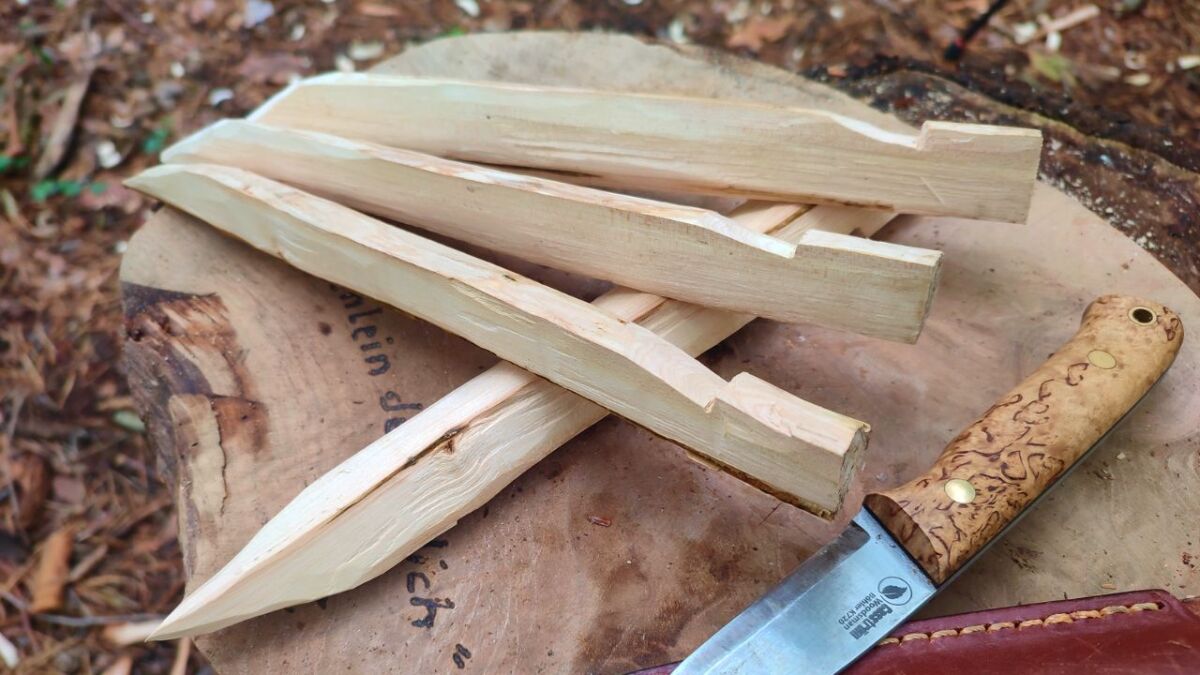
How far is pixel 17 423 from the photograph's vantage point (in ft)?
6.72

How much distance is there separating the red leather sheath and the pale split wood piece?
0.18 metres

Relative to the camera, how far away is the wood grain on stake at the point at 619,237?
1033 mm

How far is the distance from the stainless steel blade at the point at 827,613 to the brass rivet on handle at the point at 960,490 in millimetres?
82

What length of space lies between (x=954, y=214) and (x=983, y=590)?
479 mm

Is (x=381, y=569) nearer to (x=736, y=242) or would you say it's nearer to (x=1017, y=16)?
(x=736, y=242)

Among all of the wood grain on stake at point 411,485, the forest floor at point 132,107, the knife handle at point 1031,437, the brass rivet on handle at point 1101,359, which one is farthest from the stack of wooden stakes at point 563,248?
the forest floor at point 132,107

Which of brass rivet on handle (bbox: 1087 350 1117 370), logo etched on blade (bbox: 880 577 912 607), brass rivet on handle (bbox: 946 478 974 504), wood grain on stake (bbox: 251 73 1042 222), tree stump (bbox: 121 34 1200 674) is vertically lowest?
tree stump (bbox: 121 34 1200 674)

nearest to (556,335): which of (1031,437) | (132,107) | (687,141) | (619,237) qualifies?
(619,237)

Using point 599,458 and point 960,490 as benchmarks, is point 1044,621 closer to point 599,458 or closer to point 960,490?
point 960,490

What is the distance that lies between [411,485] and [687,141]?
23.7 inches

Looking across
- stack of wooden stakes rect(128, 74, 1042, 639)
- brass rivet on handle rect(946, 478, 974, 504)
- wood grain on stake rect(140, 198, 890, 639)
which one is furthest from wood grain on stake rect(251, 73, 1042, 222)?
brass rivet on handle rect(946, 478, 974, 504)

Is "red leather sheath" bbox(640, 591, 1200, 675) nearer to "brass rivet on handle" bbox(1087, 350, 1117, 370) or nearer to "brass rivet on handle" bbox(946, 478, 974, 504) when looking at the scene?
"brass rivet on handle" bbox(946, 478, 974, 504)

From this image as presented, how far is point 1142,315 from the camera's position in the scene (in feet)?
3.72

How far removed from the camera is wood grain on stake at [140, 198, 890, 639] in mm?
983
